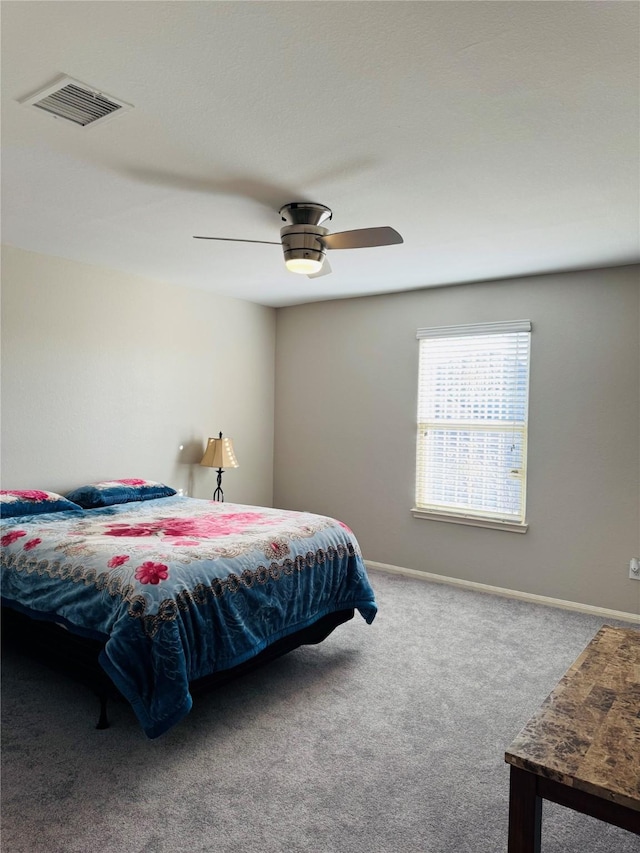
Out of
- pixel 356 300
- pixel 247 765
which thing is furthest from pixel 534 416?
pixel 247 765

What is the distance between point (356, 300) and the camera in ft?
17.8

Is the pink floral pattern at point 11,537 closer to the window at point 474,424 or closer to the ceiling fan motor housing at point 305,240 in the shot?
the ceiling fan motor housing at point 305,240

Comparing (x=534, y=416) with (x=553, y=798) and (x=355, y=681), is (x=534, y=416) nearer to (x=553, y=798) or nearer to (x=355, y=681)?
(x=355, y=681)

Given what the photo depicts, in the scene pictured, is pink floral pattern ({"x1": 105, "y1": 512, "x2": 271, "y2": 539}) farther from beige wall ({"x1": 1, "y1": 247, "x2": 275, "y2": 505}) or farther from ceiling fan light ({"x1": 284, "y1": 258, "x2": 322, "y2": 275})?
ceiling fan light ({"x1": 284, "y1": 258, "x2": 322, "y2": 275})

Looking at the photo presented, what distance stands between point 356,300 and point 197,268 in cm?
161

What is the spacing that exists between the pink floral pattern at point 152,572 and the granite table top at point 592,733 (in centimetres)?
154

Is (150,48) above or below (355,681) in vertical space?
above

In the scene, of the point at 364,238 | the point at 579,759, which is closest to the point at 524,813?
the point at 579,759

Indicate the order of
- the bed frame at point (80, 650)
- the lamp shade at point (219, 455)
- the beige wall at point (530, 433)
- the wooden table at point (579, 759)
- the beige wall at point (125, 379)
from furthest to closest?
the lamp shade at point (219, 455), the beige wall at point (530, 433), the beige wall at point (125, 379), the bed frame at point (80, 650), the wooden table at point (579, 759)

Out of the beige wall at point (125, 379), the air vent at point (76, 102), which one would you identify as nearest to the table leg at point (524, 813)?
the air vent at point (76, 102)

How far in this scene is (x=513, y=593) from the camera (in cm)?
454

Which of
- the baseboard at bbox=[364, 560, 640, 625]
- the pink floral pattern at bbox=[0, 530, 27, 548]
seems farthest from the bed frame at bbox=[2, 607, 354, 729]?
the baseboard at bbox=[364, 560, 640, 625]

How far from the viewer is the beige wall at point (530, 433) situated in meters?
4.11

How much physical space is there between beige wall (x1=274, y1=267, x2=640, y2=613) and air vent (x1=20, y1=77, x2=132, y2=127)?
3301 mm
